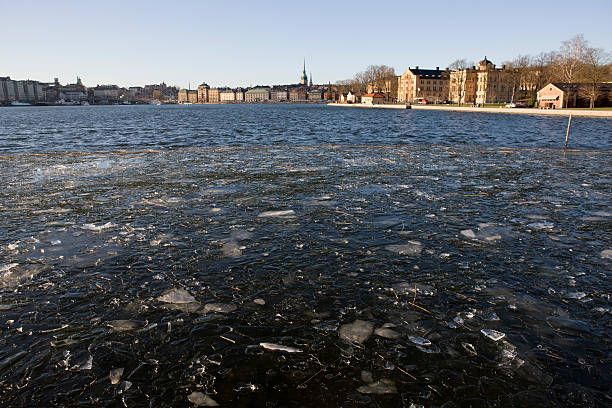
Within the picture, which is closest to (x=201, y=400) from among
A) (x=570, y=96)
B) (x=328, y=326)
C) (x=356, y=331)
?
(x=328, y=326)

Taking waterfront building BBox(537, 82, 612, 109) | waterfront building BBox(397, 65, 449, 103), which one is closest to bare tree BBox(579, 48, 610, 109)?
waterfront building BBox(537, 82, 612, 109)

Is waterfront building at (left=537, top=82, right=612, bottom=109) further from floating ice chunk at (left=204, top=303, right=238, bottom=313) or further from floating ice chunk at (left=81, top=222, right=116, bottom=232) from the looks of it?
floating ice chunk at (left=204, top=303, right=238, bottom=313)

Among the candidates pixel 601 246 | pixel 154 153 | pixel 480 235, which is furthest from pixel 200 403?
pixel 154 153

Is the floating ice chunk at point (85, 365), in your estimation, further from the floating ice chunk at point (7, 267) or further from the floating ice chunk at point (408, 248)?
the floating ice chunk at point (408, 248)

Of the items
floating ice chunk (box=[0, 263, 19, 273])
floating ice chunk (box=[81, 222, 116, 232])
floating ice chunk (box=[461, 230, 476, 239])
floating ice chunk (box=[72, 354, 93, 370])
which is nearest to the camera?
floating ice chunk (box=[72, 354, 93, 370])

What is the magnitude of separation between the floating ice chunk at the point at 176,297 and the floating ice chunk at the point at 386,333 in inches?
96.9

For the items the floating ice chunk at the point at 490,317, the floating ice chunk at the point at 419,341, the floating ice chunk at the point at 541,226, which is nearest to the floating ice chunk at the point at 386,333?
the floating ice chunk at the point at 419,341

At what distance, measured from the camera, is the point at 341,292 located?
564 cm

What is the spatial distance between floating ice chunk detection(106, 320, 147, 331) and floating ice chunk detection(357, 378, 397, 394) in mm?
2719

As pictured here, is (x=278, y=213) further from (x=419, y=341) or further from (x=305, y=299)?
(x=419, y=341)

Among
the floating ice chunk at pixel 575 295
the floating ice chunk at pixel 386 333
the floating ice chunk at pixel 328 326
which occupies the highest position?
the floating ice chunk at pixel 575 295

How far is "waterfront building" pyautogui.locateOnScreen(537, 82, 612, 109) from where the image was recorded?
278 feet

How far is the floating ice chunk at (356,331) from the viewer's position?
15.2 feet

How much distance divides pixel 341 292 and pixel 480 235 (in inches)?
151
